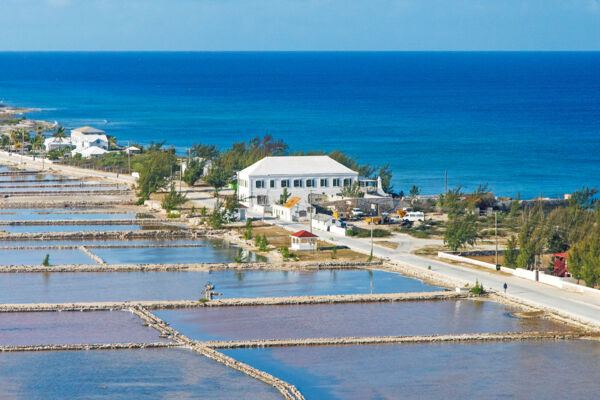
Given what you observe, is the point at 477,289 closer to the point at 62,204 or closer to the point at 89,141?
the point at 62,204

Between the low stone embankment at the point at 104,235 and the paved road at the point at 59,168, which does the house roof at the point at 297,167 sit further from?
the paved road at the point at 59,168

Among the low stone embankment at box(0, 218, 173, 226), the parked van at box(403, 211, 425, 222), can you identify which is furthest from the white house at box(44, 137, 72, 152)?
the parked van at box(403, 211, 425, 222)

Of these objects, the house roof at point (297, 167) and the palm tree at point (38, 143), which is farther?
the palm tree at point (38, 143)

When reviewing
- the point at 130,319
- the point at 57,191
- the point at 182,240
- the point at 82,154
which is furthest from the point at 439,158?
the point at 130,319

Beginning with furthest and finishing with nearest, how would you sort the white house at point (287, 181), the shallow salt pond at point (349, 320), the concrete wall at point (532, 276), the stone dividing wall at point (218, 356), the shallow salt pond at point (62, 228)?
the white house at point (287, 181), the shallow salt pond at point (62, 228), the concrete wall at point (532, 276), the shallow salt pond at point (349, 320), the stone dividing wall at point (218, 356)

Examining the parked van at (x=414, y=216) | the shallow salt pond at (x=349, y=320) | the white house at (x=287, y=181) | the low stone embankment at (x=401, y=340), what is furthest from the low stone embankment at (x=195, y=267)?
the white house at (x=287, y=181)

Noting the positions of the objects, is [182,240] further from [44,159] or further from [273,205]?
[44,159]

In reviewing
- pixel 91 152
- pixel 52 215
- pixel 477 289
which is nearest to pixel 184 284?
pixel 477 289

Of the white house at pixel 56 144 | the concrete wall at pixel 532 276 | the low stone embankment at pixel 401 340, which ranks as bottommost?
the low stone embankment at pixel 401 340

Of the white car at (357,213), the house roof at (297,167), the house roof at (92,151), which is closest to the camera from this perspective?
the white car at (357,213)
